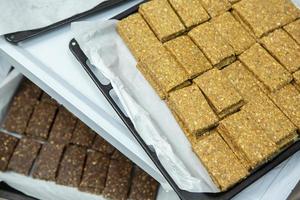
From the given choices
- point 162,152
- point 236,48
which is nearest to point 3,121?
point 162,152

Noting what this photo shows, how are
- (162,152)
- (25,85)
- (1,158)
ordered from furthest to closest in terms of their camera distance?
(25,85) → (1,158) → (162,152)

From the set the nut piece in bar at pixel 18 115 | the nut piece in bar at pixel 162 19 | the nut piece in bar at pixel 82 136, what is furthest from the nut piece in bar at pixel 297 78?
the nut piece in bar at pixel 18 115

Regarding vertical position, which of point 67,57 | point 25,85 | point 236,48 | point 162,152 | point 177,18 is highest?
point 25,85

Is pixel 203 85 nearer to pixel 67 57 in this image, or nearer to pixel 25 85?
pixel 67 57

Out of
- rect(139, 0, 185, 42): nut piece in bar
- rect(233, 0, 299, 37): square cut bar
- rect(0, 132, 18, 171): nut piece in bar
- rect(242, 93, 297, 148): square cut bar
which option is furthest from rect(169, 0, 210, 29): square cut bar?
rect(0, 132, 18, 171): nut piece in bar

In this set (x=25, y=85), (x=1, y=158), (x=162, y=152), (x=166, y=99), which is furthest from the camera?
(x=25, y=85)

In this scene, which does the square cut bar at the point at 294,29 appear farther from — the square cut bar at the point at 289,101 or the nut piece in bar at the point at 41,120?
the nut piece in bar at the point at 41,120
